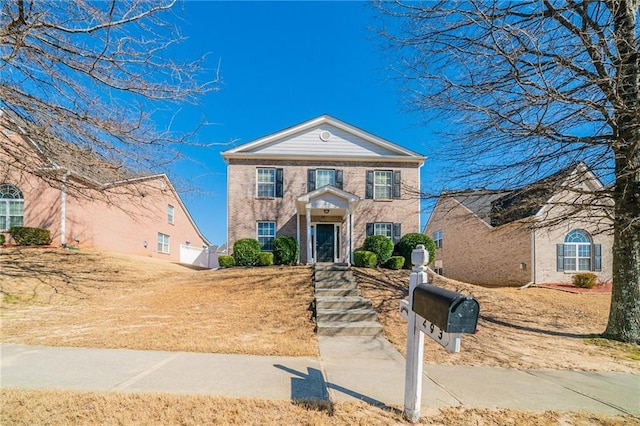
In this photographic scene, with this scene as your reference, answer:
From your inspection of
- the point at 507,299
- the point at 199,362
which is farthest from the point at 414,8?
the point at 507,299

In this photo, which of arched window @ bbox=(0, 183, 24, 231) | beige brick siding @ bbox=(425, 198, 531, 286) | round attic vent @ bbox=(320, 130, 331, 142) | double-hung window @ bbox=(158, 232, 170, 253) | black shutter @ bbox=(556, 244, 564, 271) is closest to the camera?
arched window @ bbox=(0, 183, 24, 231)

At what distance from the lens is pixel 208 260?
80.2 feet

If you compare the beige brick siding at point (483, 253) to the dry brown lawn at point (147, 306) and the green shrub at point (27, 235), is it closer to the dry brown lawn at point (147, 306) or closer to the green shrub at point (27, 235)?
the dry brown lawn at point (147, 306)

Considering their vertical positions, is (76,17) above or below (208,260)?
above

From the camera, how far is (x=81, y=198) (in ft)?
31.6

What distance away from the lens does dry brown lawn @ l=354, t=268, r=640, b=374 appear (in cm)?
523

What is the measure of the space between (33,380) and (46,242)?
13.3 meters

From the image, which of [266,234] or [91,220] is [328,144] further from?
[91,220]

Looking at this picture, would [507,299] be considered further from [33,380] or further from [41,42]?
[41,42]

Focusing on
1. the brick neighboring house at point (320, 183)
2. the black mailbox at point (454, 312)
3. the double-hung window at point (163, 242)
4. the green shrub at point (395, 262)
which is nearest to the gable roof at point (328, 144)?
the brick neighboring house at point (320, 183)

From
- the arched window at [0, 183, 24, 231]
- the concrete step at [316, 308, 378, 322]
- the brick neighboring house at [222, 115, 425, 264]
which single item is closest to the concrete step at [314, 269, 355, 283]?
the concrete step at [316, 308, 378, 322]

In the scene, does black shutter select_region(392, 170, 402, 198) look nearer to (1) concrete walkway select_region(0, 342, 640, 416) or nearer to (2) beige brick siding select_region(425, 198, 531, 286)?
(2) beige brick siding select_region(425, 198, 531, 286)

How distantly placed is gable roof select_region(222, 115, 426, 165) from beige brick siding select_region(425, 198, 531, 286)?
351 cm

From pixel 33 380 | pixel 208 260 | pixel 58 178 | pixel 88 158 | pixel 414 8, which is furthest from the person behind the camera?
pixel 208 260
